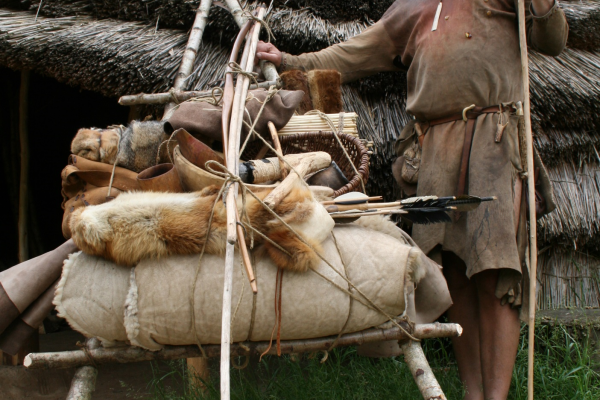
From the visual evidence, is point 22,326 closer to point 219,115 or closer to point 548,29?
point 219,115

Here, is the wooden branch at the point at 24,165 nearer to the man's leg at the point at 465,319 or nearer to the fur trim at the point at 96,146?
the fur trim at the point at 96,146

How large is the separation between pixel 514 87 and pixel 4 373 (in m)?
2.82

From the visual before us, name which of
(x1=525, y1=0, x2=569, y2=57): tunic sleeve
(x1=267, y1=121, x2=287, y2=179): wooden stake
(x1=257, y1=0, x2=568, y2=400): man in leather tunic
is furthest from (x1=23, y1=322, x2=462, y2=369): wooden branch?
(x1=525, y1=0, x2=569, y2=57): tunic sleeve

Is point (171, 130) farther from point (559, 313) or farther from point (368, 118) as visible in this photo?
point (559, 313)

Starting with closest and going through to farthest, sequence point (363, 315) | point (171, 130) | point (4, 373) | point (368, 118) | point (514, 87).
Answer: point (363, 315) → point (171, 130) → point (514, 87) → point (4, 373) → point (368, 118)

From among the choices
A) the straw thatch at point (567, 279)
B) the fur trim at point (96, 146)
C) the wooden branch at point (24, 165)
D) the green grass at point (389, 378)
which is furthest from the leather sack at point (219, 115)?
the wooden branch at point (24, 165)

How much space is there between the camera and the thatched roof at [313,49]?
2.73 m

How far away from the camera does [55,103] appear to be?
4.39 metres

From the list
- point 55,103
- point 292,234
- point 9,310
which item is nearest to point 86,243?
point 9,310

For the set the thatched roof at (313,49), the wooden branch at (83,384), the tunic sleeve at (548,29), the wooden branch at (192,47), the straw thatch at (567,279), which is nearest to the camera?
the wooden branch at (83,384)

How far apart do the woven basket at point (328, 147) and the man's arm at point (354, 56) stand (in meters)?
0.62

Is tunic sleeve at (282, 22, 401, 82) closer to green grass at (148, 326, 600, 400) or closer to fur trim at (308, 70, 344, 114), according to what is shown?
fur trim at (308, 70, 344, 114)

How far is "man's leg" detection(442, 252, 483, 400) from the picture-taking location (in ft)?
7.14

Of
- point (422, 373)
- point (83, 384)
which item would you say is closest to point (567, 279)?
point (422, 373)
